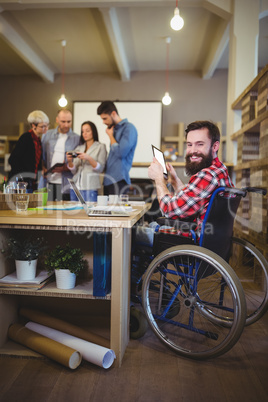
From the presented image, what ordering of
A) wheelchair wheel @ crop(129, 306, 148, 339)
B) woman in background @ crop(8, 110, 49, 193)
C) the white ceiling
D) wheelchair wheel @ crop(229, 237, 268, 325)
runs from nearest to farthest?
wheelchair wheel @ crop(129, 306, 148, 339)
wheelchair wheel @ crop(229, 237, 268, 325)
woman in background @ crop(8, 110, 49, 193)
the white ceiling

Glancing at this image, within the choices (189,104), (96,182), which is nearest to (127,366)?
(96,182)

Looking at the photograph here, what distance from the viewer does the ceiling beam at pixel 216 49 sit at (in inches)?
169

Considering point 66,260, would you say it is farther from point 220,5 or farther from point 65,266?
point 220,5

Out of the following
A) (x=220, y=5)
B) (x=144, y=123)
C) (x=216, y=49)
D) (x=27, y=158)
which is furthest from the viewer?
(x=144, y=123)

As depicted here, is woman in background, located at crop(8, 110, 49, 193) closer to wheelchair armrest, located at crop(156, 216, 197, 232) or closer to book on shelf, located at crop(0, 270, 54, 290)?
book on shelf, located at crop(0, 270, 54, 290)

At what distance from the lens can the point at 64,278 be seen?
4.89 ft

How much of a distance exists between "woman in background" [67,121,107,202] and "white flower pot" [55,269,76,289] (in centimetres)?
134

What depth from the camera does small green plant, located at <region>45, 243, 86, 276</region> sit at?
1496mm

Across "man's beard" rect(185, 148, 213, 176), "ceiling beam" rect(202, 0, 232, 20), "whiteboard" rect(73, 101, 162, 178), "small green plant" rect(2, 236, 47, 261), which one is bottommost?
"small green plant" rect(2, 236, 47, 261)

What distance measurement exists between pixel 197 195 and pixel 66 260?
2.28ft

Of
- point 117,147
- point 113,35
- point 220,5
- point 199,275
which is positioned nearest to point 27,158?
point 117,147

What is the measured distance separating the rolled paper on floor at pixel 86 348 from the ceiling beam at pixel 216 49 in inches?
161

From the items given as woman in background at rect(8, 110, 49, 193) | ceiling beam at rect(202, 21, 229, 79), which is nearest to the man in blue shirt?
woman in background at rect(8, 110, 49, 193)

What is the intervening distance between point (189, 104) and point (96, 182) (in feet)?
13.1
